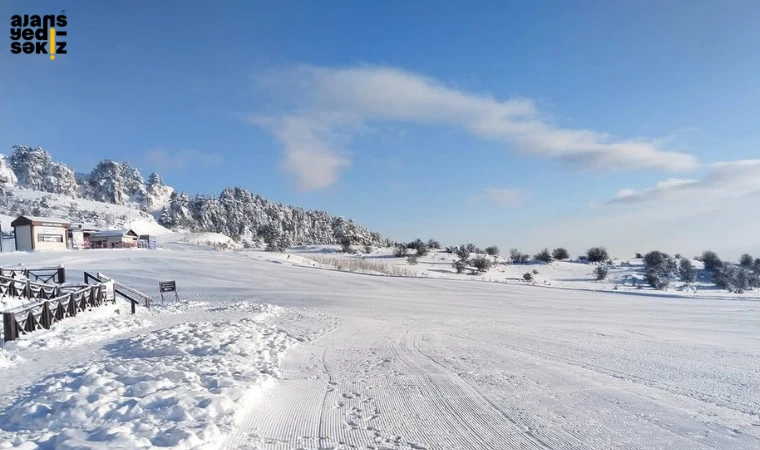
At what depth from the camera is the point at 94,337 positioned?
44.1 feet

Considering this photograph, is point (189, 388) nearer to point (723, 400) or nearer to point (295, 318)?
point (723, 400)

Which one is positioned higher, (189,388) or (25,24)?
(25,24)

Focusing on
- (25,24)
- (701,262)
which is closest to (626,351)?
(25,24)

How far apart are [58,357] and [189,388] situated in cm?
594

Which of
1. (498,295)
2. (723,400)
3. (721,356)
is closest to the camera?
(723,400)

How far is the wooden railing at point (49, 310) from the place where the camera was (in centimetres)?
1198

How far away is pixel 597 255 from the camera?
58.7m

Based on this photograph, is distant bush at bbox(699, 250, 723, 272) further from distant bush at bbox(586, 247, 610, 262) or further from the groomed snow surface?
the groomed snow surface

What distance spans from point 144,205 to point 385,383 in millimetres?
137805

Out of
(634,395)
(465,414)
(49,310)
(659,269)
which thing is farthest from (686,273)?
(49,310)

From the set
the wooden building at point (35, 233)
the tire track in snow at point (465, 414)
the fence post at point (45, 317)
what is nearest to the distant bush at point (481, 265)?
the fence post at point (45, 317)

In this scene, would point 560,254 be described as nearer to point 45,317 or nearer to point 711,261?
point 711,261

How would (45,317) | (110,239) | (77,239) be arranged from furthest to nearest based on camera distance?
1. (110,239)
2. (77,239)
3. (45,317)

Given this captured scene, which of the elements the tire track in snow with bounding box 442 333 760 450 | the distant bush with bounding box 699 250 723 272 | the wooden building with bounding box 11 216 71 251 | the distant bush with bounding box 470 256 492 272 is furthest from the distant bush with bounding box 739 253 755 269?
the wooden building with bounding box 11 216 71 251
